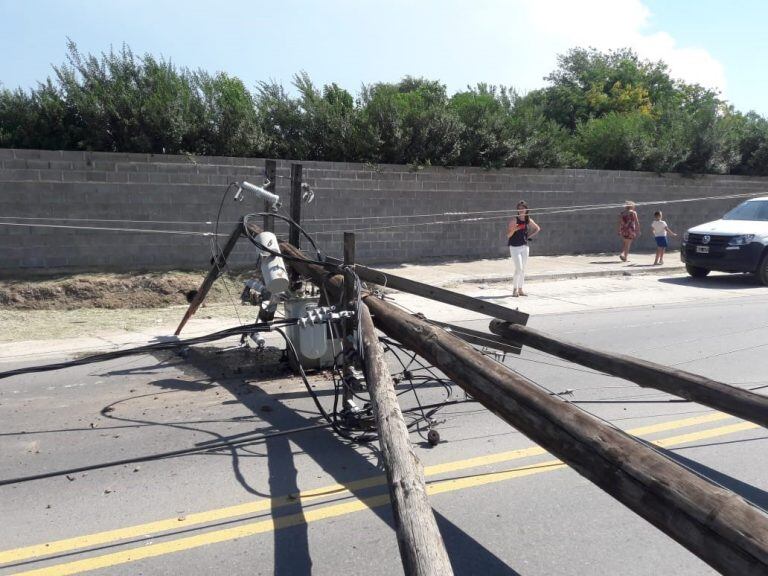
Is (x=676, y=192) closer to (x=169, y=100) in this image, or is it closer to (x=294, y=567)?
(x=169, y=100)

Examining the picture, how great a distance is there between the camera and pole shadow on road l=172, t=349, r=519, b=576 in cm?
397

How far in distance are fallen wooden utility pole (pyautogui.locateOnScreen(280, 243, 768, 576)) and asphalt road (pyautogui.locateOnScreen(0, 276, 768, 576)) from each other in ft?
3.05

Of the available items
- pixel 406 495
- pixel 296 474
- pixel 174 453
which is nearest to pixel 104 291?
pixel 174 453

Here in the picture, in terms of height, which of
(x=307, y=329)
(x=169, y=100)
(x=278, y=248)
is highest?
(x=169, y=100)

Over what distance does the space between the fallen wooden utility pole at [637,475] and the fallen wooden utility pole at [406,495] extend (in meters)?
0.54

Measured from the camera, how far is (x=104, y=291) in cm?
1220

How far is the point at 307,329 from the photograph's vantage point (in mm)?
7352

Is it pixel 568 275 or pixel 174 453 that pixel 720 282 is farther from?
pixel 174 453

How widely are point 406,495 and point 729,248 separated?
1508 centimetres

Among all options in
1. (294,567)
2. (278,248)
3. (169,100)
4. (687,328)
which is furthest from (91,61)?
(294,567)

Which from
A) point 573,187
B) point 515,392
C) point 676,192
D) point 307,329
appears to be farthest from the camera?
point 676,192

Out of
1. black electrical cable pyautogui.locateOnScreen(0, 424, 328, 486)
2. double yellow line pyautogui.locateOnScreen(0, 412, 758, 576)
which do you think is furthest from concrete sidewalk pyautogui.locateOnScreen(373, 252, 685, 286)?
double yellow line pyautogui.locateOnScreen(0, 412, 758, 576)

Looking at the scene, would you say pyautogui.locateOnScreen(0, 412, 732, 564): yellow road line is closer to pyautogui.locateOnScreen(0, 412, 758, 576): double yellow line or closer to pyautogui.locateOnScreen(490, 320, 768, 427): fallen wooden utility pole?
pyautogui.locateOnScreen(0, 412, 758, 576): double yellow line

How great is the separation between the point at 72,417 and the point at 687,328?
8608 millimetres
